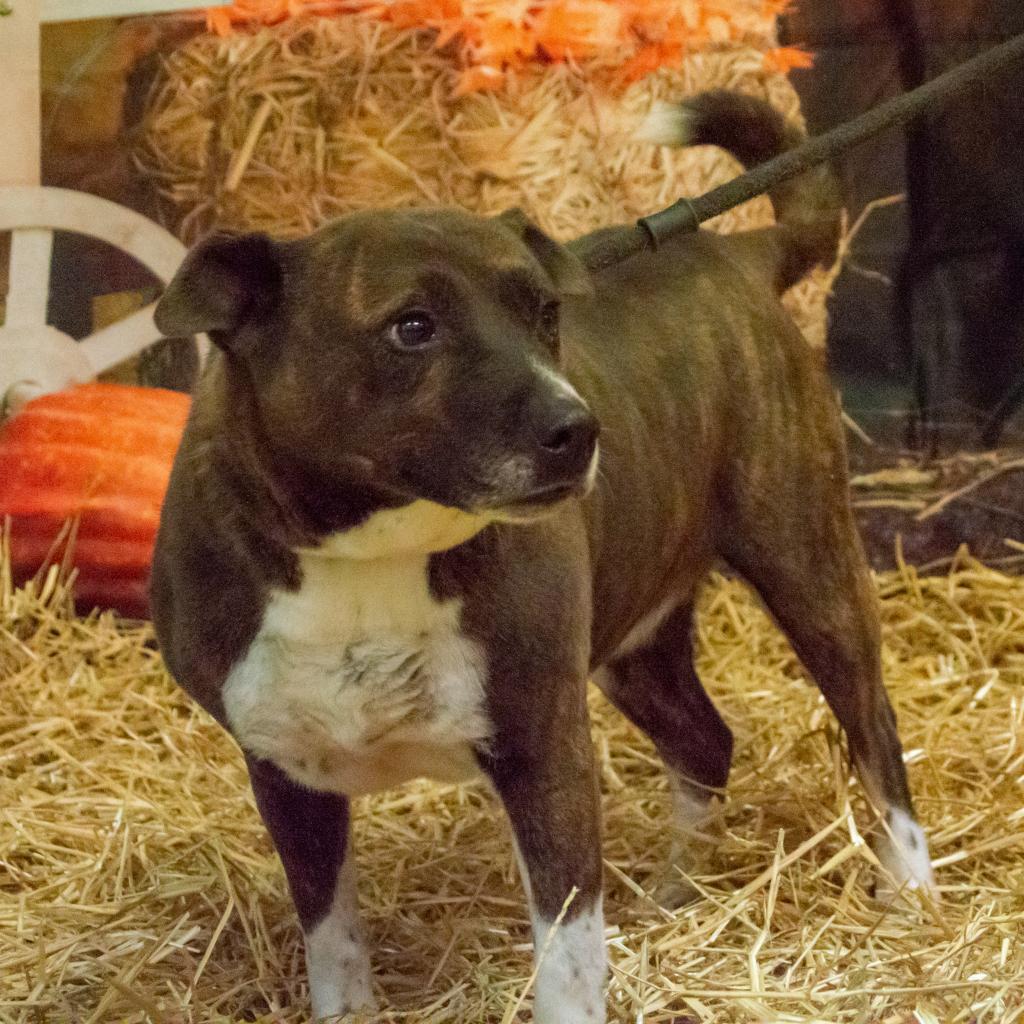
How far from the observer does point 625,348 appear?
2686 millimetres

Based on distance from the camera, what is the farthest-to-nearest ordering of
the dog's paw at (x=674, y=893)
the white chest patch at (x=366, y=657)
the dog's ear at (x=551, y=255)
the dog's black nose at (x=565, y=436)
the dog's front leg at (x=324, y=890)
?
the dog's paw at (x=674, y=893)
the dog's front leg at (x=324, y=890)
the dog's ear at (x=551, y=255)
the white chest patch at (x=366, y=657)
the dog's black nose at (x=565, y=436)

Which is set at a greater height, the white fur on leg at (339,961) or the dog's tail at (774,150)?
the dog's tail at (774,150)

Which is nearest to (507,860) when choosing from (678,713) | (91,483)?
(678,713)

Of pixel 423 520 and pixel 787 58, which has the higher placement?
pixel 787 58

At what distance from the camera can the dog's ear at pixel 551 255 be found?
2307mm

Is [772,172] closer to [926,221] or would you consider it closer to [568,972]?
[568,972]

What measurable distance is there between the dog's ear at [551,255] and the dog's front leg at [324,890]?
0.89 metres

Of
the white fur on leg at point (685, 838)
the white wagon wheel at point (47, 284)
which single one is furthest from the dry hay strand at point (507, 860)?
the white wagon wheel at point (47, 284)

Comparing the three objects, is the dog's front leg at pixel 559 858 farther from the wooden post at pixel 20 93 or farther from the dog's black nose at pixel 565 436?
the wooden post at pixel 20 93

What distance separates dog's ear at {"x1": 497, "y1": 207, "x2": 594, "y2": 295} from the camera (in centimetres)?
231

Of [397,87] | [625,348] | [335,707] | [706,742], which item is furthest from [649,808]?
[397,87]

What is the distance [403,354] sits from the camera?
6.54 feet

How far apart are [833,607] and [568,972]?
3.24ft

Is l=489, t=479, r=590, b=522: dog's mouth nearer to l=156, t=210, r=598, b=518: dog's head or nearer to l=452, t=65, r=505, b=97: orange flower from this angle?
l=156, t=210, r=598, b=518: dog's head
